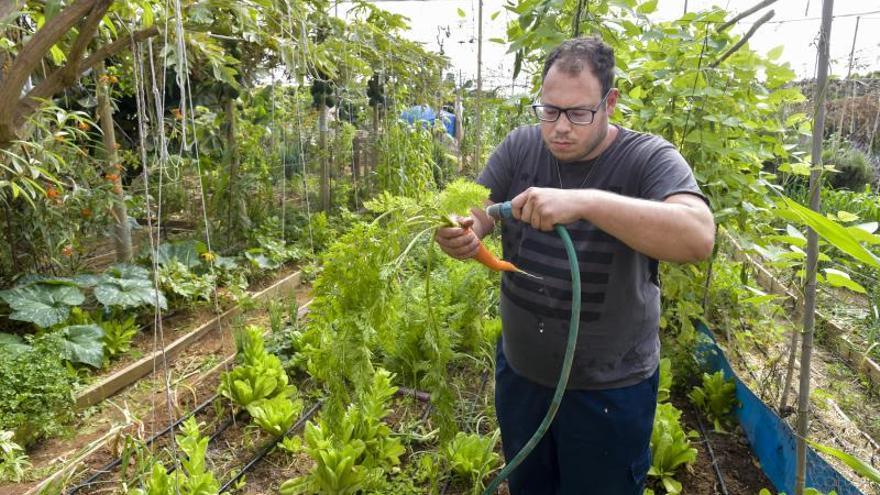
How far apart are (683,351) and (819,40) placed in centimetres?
212

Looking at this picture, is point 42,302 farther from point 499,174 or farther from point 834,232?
point 834,232

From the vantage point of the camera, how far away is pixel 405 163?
21.4 ft

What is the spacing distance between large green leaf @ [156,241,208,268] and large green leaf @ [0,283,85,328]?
1095 mm

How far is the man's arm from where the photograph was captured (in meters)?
1.30

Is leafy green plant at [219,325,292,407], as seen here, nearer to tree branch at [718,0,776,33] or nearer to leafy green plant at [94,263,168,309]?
leafy green plant at [94,263,168,309]

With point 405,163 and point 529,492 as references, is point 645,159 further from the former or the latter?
point 405,163

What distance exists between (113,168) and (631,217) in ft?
13.0

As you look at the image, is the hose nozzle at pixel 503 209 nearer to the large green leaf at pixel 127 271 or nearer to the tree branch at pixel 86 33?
the tree branch at pixel 86 33

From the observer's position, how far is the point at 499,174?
6.30ft

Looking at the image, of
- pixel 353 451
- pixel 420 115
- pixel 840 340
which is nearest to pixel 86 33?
pixel 353 451

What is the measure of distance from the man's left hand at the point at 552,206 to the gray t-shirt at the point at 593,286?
323 millimetres

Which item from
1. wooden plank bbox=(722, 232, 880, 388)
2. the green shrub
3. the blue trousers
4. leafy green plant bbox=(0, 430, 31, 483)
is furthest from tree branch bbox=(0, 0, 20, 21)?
the green shrub

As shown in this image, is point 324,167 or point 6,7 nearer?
point 6,7

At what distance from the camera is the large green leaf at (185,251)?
15.8 feet
